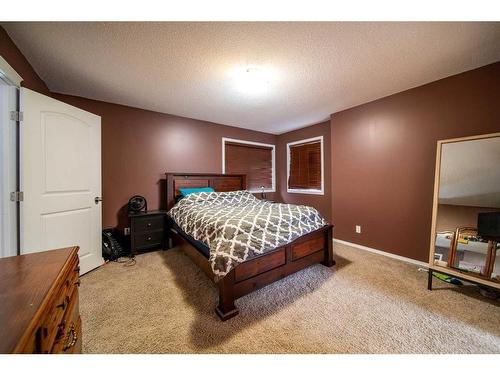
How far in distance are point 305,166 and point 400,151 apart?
6.04 ft

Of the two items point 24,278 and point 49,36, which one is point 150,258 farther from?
point 49,36

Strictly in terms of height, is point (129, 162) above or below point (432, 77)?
below

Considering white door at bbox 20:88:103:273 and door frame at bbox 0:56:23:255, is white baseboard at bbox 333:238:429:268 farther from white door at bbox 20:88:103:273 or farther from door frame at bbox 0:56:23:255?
door frame at bbox 0:56:23:255

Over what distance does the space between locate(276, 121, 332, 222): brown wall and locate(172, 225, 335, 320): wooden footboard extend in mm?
1548

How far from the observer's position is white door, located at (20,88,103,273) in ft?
5.83

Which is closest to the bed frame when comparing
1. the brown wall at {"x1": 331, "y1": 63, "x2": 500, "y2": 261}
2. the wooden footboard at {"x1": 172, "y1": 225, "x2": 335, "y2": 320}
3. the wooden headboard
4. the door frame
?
the wooden footboard at {"x1": 172, "y1": 225, "x2": 335, "y2": 320}

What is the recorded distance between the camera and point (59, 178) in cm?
205

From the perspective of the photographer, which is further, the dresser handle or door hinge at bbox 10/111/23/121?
door hinge at bbox 10/111/23/121

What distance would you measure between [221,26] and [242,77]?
733 millimetres

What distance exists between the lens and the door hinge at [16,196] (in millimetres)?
1670

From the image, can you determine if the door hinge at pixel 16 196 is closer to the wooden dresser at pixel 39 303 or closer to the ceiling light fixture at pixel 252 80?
the wooden dresser at pixel 39 303
